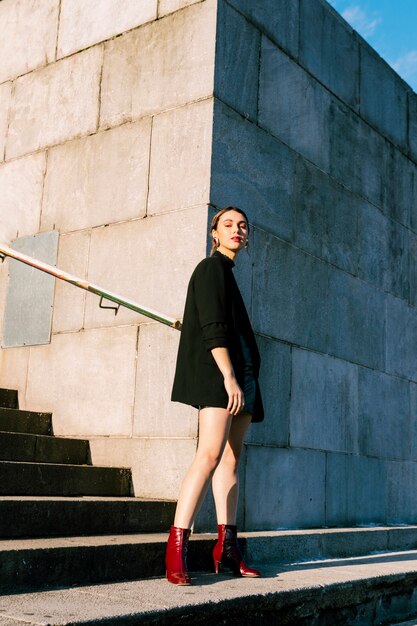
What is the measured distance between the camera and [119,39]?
682 cm

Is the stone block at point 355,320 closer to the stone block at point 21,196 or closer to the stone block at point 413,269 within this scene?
the stone block at point 413,269

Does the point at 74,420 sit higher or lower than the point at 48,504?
higher

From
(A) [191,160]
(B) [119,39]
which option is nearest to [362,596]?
(A) [191,160]

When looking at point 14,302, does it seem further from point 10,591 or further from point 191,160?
point 10,591

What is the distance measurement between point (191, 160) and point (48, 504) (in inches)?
115

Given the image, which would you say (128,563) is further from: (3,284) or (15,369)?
(3,284)

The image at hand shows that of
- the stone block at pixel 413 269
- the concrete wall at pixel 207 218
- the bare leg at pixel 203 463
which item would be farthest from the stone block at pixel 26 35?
the bare leg at pixel 203 463

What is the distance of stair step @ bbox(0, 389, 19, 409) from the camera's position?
21.7 ft

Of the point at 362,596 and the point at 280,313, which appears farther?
the point at 280,313

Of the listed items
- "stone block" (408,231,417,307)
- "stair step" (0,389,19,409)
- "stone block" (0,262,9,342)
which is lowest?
"stair step" (0,389,19,409)

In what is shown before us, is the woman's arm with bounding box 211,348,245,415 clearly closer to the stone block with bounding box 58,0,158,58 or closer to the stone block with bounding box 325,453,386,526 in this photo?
the stone block with bounding box 325,453,386,526

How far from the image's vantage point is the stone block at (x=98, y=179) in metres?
6.36

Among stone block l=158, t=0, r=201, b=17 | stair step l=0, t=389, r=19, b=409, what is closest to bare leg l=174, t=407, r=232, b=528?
stair step l=0, t=389, r=19, b=409

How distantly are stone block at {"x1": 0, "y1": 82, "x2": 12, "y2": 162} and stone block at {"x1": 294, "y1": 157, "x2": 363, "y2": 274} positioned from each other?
2843 millimetres
